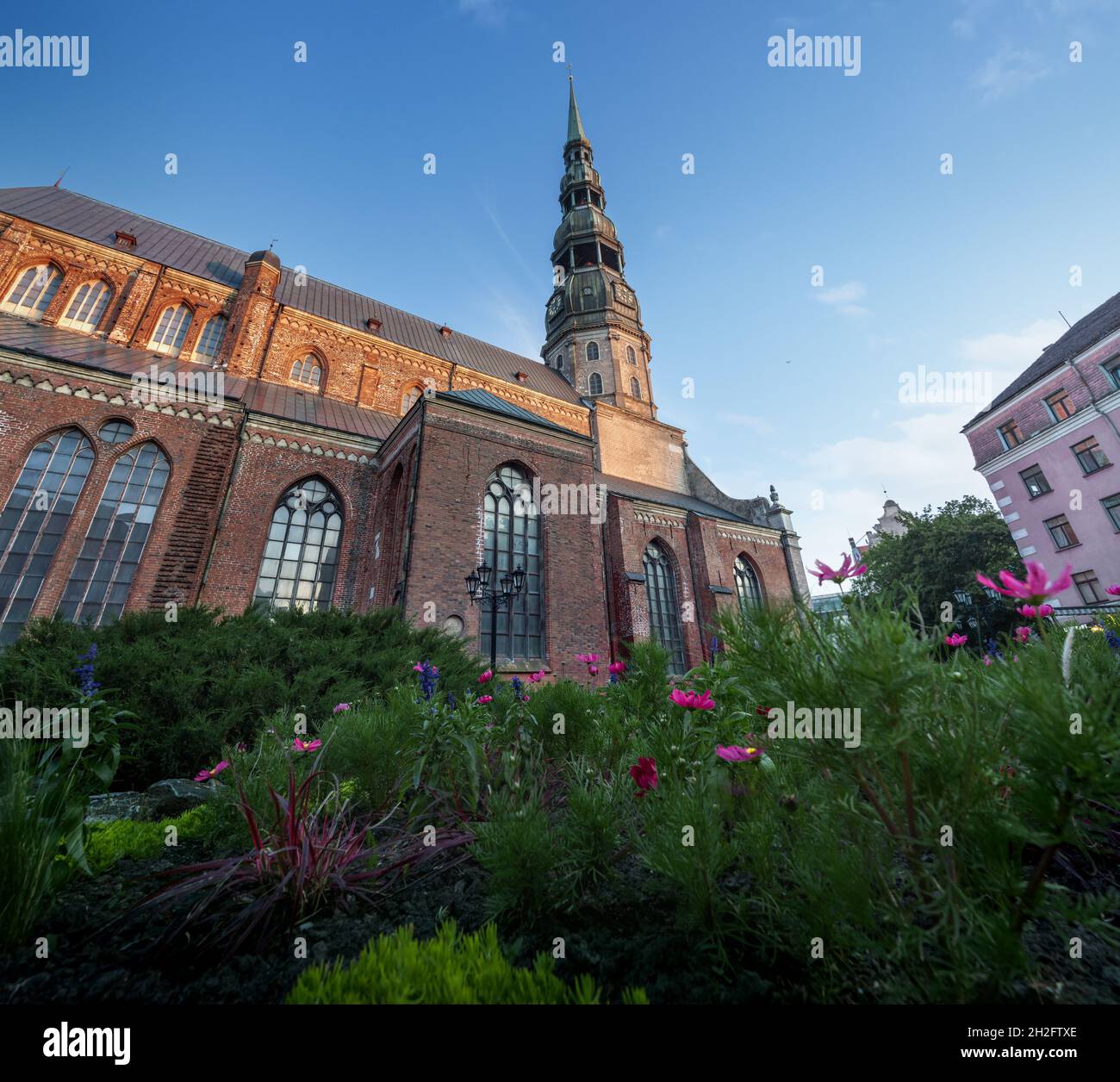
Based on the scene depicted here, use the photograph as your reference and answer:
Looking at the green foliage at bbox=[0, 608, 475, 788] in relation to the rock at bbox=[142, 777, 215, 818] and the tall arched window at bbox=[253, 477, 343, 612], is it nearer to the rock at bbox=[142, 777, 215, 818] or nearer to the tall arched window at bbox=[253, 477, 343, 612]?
the rock at bbox=[142, 777, 215, 818]

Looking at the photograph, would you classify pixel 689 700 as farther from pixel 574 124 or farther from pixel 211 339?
pixel 574 124

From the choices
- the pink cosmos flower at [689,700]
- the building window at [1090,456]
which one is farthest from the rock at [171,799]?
the building window at [1090,456]

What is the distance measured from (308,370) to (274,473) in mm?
6594

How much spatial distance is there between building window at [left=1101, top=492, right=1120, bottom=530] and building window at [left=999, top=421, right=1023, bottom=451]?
377 cm

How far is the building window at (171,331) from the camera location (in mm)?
15922

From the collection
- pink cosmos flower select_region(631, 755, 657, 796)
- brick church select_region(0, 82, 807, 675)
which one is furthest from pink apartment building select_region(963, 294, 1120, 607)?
pink cosmos flower select_region(631, 755, 657, 796)

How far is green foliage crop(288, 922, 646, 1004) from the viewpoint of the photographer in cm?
108

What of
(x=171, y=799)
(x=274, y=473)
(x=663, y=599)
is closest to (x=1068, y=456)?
(x=663, y=599)

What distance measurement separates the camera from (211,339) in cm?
1678

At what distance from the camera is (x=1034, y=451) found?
1869 centimetres
